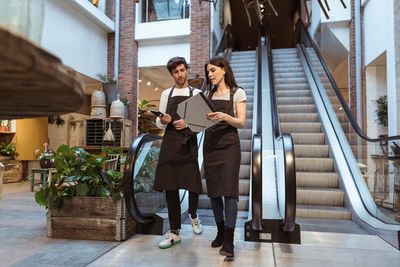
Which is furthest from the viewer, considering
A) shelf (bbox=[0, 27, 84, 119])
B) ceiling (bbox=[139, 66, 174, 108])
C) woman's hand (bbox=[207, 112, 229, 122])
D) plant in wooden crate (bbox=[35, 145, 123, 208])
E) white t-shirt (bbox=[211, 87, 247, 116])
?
ceiling (bbox=[139, 66, 174, 108])

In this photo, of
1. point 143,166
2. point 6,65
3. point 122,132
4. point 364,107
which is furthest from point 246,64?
point 6,65

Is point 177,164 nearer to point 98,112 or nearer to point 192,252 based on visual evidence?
point 192,252

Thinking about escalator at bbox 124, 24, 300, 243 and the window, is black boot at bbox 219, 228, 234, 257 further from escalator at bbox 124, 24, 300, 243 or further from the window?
the window

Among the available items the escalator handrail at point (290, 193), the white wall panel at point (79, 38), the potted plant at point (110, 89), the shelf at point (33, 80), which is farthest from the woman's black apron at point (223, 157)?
the potted plant at point (110, 89)

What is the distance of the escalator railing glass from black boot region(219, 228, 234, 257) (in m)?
1.61

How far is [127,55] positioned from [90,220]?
684 centimetres

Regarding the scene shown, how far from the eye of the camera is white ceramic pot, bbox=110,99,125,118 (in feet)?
26.9

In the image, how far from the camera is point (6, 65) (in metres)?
0.34

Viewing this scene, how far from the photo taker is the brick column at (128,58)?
28.9ft

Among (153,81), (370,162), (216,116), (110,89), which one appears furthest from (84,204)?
(153,81)

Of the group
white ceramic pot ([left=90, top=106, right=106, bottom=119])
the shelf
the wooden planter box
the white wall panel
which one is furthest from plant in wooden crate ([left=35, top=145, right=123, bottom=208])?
white ceramic pot ([left=90, top=106, right=106, bottom=119])

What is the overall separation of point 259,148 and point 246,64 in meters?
6.24

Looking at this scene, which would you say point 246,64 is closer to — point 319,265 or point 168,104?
point 168,104

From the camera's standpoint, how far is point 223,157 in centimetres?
239
